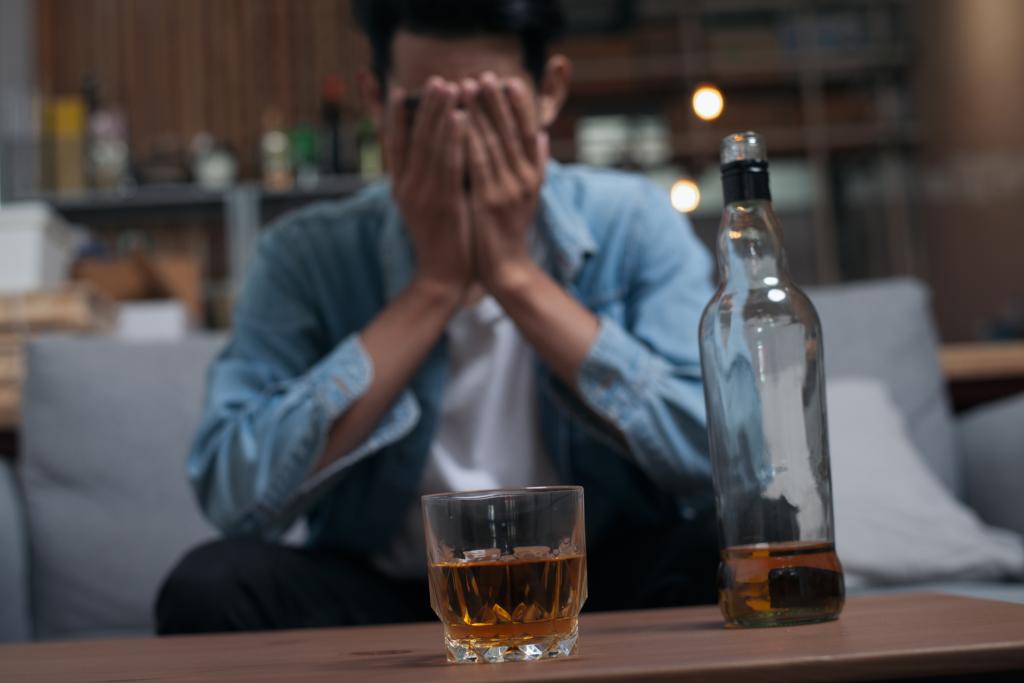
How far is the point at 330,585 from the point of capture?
1.03 meters

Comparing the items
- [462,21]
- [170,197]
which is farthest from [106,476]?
[170,197]

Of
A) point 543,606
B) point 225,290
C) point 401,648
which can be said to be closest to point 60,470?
point 401,648

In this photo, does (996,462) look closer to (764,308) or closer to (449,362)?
(449,362)

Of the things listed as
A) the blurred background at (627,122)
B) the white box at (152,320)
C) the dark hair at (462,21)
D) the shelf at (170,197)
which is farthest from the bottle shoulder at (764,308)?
the shelf at (170,197)

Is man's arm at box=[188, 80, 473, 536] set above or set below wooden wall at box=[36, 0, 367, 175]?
below

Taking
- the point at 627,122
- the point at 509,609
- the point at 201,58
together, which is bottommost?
the point at 509,609

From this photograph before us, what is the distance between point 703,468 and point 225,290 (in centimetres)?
303

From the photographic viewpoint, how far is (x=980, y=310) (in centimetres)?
430

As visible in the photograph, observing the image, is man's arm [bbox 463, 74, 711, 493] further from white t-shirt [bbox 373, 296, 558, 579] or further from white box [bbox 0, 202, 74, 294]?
white box [bbox 0, 202, 74, 294]

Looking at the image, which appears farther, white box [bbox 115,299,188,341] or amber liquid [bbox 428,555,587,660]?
white box [bbox 115,299,188,341]

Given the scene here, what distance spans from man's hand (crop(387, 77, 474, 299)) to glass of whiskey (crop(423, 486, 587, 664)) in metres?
0.59

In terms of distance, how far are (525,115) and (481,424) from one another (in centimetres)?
31

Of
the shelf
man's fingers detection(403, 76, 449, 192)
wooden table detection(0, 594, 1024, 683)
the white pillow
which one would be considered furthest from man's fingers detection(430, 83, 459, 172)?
the shelf

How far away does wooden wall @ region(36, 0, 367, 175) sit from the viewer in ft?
14.5
